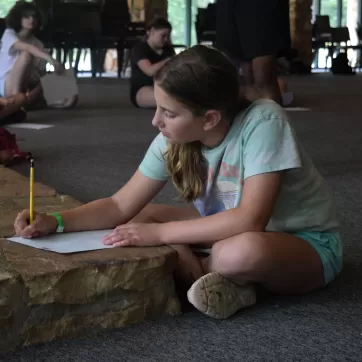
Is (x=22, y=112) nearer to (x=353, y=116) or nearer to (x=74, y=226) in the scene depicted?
(x=353, y=116)

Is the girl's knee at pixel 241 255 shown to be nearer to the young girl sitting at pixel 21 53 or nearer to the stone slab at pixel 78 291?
the stone slab at pixel 78 291

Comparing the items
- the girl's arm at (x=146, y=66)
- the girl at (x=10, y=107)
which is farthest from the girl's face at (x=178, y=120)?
the girl's arm at (x=146, y=66)

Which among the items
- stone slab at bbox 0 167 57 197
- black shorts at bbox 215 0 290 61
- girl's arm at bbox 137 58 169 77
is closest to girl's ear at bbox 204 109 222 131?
stone slab at bbox 0 167 57 197

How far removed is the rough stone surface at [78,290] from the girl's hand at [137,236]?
2cm

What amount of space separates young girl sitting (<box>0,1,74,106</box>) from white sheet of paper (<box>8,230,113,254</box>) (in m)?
3.54

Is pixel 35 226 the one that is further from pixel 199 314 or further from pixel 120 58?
pixel 120 58

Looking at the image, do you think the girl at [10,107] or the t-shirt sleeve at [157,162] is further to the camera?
the girl at [10,107]

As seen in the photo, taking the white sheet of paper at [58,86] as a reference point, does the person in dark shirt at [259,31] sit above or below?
above

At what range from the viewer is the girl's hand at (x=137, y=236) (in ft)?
4.50

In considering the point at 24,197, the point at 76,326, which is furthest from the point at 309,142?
the point at 76,326

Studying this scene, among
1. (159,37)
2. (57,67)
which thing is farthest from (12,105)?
(159,37)

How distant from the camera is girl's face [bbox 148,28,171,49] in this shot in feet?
15.8

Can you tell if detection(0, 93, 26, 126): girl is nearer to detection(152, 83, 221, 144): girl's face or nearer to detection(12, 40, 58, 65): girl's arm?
detection(12, 40, 58, 65): girl's arm

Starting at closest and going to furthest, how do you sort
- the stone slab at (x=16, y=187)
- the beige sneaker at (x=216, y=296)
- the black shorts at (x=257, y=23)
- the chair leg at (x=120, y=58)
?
the beige sneaker at (x=216, y=296) → the stone slab at (x=16, y=187) → the black shorts at (x=257, y=23) → the chair leg at (x=120, y=58)
